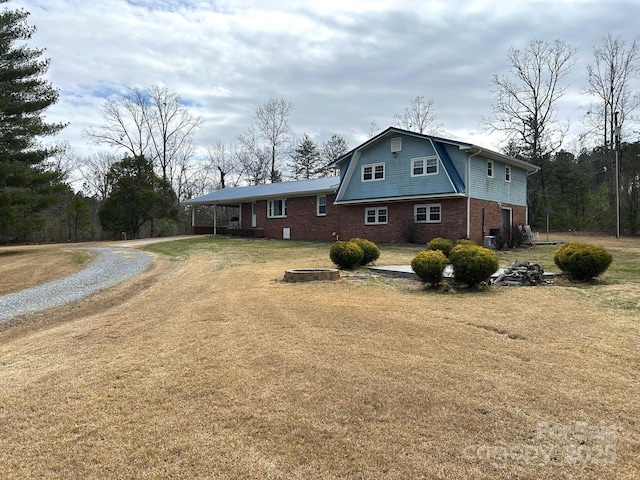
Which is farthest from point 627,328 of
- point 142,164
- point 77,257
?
point 142,164

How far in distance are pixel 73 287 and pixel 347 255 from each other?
718 cm

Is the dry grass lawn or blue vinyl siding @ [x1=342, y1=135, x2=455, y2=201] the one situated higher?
blue vinyl siding @ [x1=342, y1=135, x2=455, y2=201]

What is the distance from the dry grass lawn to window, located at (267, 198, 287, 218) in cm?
2035

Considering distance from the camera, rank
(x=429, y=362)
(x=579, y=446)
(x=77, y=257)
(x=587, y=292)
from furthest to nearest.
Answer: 1. (x=77, y=257)
2. (x=587, y=292)
3. (x=429, y=362)
4. (x=579, y=446)

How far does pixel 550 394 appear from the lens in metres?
3.84

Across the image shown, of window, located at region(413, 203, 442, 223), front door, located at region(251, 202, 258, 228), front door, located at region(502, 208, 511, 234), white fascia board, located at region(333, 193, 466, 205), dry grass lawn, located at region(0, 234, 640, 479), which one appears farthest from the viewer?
front door, located at region(251, 202, 258, 228)

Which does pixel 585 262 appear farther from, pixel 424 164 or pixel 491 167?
Answer: pixel 491 167

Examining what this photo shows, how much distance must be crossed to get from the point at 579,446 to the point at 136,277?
1214cm

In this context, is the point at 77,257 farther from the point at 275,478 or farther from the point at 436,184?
the point at 275,478

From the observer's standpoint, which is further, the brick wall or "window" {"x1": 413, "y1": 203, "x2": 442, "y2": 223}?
"window" {"x1": 413, "y1": 203, "x2": 442, "y2": 223}

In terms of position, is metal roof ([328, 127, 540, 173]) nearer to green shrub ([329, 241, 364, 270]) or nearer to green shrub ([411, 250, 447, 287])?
green shrub ([329, 241, 364, 270])

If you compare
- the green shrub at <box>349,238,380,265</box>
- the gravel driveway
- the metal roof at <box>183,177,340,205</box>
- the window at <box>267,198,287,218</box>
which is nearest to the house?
the metal roof at <box>183,177,340,205</box>

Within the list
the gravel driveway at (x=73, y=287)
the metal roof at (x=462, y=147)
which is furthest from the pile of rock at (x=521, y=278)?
the metal roof at (x=462, y=147)

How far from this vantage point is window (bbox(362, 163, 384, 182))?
2256cm
